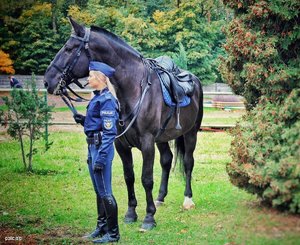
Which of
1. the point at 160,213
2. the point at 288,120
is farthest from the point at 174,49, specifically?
the point at 288,120

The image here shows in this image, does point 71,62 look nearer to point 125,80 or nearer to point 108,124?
point 125,80

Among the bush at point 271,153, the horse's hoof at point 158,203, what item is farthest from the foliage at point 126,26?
the bush at point 271,153

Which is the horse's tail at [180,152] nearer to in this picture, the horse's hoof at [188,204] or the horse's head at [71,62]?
the horse's hoof at [188,204]

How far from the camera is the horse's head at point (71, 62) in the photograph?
5.07 meters

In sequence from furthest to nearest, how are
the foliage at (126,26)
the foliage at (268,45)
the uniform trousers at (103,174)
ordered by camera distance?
the foliage at (126,26) < the uniform trousers at (103,174) < the foliage at (268,45)

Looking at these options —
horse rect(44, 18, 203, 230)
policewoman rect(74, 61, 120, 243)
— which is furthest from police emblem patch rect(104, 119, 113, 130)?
horse rect(44, 18, 203, 230)

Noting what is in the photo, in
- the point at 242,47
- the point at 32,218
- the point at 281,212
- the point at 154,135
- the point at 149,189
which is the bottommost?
the point at 32,218

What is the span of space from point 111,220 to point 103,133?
904mm

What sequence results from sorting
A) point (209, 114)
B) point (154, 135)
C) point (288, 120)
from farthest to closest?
1. point (209, 114)
2. point (154, 135)
3. point (288, 120)

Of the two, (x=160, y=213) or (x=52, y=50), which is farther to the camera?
(x=52, y=50)

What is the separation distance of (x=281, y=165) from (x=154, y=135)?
2623 millimetres

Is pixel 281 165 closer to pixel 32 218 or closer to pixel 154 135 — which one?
pixel 154 135

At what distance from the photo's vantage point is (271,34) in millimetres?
4285

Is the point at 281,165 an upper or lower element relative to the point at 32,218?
upper
